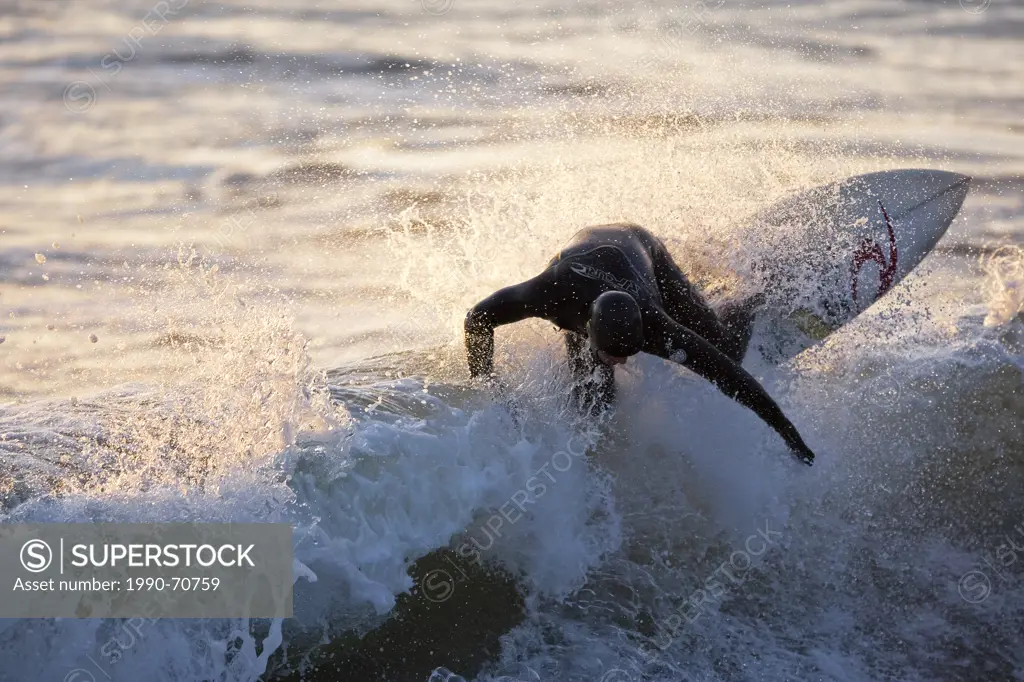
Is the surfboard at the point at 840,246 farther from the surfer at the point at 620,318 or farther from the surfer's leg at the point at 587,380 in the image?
the surfer's leg at the point at 587,380

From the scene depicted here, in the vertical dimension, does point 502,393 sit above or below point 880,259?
below

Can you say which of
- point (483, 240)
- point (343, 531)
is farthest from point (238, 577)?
point (483, 240)

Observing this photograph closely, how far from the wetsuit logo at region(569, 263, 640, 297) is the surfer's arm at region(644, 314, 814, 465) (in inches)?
11.1

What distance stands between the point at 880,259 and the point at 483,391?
2862mm

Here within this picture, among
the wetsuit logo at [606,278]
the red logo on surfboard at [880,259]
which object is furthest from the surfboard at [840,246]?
the wetsuit logo at [606,278]

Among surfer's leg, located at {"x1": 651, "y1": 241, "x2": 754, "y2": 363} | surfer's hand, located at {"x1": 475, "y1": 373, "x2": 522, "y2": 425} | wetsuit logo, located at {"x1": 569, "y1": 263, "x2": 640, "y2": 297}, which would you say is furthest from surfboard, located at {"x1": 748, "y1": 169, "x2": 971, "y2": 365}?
surfer's hand, located at {"x1": 475, "y1": 373, "x2": 522, "y2": 425}

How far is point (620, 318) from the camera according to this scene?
200 inches

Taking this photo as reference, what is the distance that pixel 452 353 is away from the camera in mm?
6992

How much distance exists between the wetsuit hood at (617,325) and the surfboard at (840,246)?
1640mm

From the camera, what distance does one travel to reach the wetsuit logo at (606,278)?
5586 millimetres

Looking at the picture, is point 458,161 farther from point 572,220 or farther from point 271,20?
point 271,20

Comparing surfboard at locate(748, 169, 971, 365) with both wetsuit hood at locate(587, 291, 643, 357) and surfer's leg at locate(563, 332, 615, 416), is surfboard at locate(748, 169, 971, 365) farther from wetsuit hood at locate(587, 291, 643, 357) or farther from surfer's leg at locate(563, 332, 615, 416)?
Answer: wetsuit hood at locate(587, 291, 643, 357)

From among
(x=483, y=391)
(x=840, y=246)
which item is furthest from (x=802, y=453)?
(x=840, y=246)

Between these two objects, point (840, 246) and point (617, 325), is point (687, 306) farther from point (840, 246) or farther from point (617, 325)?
point (840, 246)
